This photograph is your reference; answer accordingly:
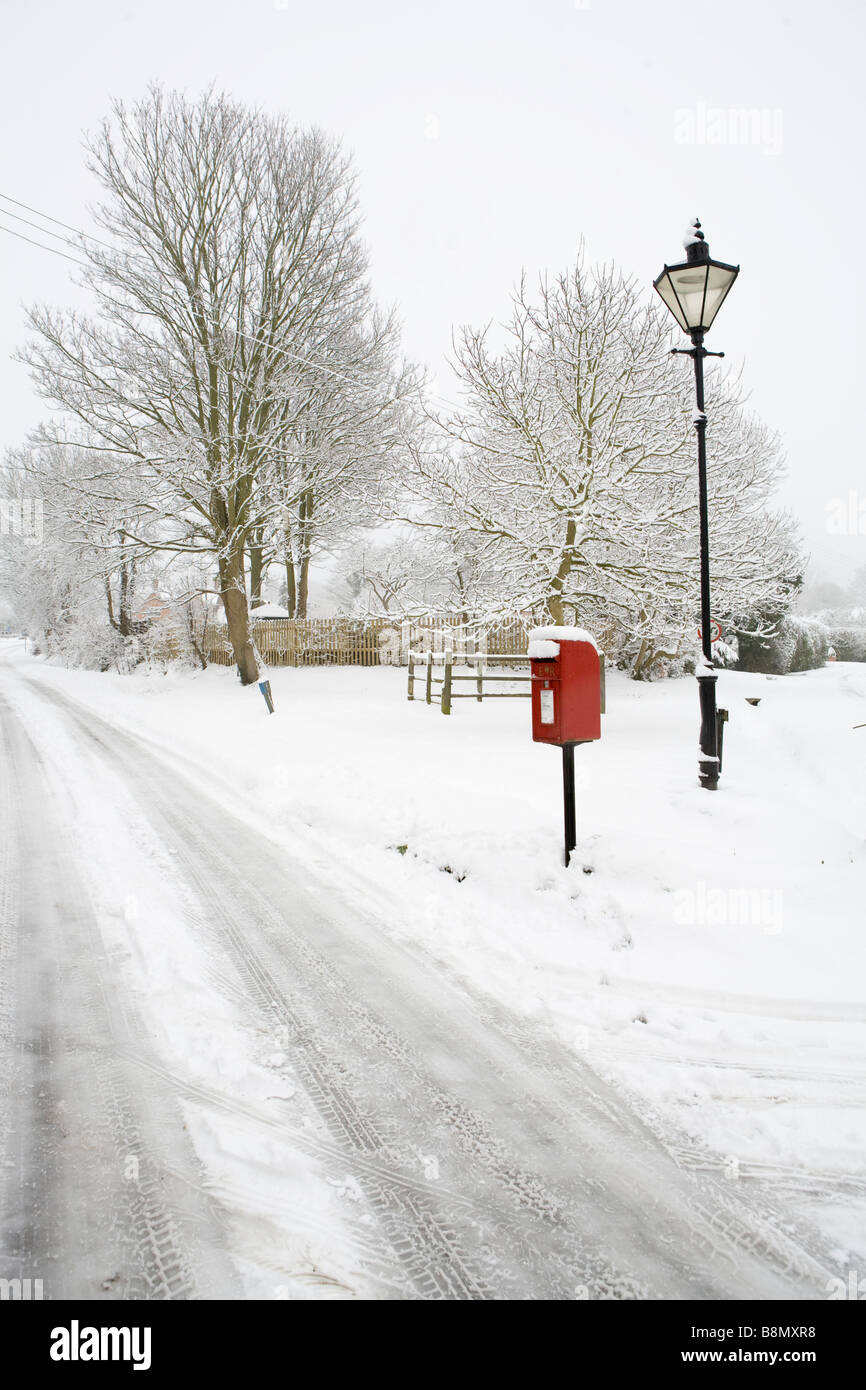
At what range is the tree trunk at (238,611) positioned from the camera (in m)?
17.0

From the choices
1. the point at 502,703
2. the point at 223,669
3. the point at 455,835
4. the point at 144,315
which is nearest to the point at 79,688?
the point at 223,669

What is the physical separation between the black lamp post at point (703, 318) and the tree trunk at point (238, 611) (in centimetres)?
1254

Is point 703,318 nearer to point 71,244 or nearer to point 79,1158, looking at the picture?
point 79,1158

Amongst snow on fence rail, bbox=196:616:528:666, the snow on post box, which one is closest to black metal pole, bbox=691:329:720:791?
the snow on post box

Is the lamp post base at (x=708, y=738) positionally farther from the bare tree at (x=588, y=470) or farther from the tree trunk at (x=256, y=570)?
the tree trunk at (x=256, y=570)

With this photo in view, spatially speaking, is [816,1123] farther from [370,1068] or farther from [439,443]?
[439,443]

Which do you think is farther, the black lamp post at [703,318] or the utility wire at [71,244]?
the utility wire at [71,244]

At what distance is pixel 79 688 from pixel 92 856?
53.3 ft

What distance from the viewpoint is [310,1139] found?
2.46 m
